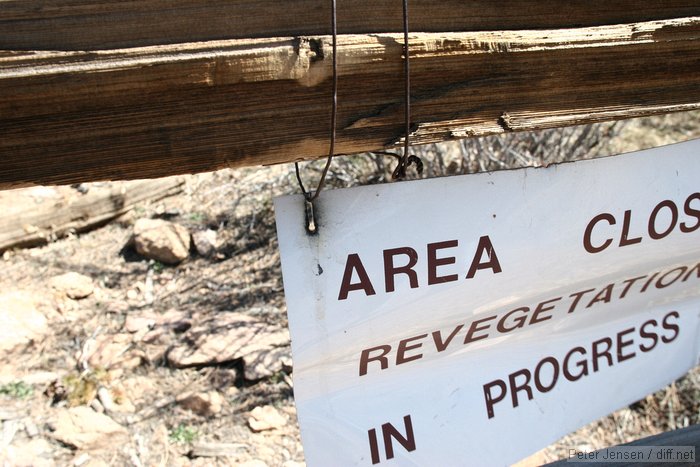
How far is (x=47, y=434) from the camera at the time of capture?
9.71 feet

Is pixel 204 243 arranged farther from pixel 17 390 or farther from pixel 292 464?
pixel 292 464

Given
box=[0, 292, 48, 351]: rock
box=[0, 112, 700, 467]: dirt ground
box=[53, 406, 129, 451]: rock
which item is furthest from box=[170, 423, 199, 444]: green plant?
box=[0, 292, 48, 351]: rock

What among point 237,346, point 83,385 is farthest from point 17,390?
point 237,346

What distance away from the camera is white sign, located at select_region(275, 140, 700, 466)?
1263 millimetres

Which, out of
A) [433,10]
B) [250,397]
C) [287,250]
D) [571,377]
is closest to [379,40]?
[433,10]

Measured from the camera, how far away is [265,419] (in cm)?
310

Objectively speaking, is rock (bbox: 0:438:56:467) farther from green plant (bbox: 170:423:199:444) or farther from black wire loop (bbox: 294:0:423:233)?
black wire loop (bbox: 294:0:423:233)

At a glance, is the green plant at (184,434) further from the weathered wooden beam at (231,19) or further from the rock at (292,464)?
the weathered wooden beam at (231,19)

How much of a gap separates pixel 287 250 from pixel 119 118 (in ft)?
1.24

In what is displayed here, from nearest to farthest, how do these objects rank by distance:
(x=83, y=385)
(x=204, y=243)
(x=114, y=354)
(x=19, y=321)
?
(x=83, y=385), (x=114, y=354), (x=19, y=321), (x=204, y=243)

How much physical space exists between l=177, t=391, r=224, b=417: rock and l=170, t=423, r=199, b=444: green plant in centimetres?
9

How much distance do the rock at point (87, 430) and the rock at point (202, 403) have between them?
1.00 ft

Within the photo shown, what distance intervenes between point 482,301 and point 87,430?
2.29 metres

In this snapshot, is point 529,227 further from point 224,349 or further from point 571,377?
point 224,349
